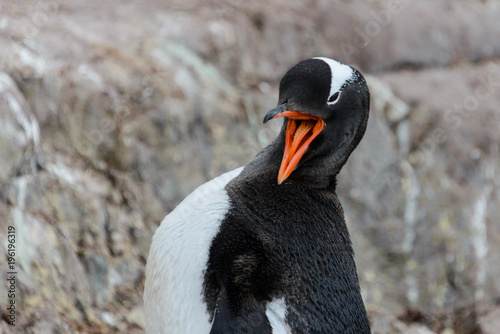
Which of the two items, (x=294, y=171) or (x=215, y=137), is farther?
(x=215, y=137)

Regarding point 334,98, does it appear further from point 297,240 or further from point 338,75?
point 297,240

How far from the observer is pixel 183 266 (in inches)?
69.9

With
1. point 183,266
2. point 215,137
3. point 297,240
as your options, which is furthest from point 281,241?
point 215,137

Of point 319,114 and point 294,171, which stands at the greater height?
point 319,114

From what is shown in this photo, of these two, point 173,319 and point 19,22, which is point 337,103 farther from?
point 19,22

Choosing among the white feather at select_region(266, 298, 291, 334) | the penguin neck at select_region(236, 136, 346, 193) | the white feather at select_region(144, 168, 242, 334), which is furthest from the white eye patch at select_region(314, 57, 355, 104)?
the white feather at select_region(266, 298, 291, 334)

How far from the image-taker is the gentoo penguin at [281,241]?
5.64 feet

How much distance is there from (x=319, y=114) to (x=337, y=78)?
0.13 m

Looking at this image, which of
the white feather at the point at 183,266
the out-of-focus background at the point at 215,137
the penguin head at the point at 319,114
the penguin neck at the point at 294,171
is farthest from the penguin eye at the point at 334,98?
the out-of-focus background at the point at 215,137

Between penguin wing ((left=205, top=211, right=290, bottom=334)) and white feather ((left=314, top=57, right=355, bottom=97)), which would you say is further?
white feather ((left=314, top=57, right=355, bottom=97))

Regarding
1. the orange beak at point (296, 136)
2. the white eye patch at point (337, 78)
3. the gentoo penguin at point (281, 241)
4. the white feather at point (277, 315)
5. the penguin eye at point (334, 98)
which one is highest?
the white eye patch at point (337, 78)

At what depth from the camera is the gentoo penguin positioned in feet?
5.64

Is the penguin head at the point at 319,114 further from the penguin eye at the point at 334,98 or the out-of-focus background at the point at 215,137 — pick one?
the out-of-focus background at the point at 215,137

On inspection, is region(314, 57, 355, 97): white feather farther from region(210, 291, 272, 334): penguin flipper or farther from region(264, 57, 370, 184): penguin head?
region(210, 291, 272, 334): penguin flipper
